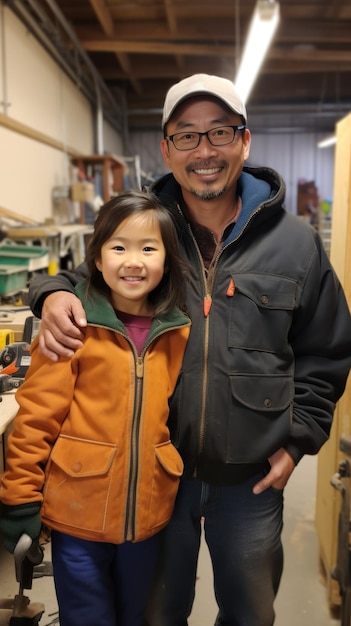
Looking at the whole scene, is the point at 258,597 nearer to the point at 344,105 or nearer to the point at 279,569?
the point at 279,569

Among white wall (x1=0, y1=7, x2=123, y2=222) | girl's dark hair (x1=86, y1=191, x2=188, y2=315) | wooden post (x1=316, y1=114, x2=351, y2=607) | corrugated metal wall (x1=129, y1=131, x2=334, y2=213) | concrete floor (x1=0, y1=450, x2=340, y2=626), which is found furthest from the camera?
corrugated metal wall (x1=129, y1=131, x2=334, y2=213)

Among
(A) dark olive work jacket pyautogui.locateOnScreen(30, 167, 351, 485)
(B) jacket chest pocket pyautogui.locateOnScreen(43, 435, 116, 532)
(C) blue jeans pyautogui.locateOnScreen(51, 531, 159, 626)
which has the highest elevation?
(A) dark olive work jacket pyautogui.locateOnScreen(30, 167, 351, 485)

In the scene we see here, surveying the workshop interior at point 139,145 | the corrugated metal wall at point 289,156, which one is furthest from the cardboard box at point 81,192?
the corrugated metal wall at point 289,156

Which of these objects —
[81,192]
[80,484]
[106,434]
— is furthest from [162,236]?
[81,192]

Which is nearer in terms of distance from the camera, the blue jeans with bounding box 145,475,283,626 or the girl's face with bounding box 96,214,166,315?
the girl's face with bounding box 96,214,166,315

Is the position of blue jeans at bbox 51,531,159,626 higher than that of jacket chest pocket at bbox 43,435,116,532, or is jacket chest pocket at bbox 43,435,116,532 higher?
jacket chest pocket at bbox 43,435,116,532

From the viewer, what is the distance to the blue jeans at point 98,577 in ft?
3.83

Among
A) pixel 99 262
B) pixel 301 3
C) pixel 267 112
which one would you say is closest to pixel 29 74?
pixel 301 3

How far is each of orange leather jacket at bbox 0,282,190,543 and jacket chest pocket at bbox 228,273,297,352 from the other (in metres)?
0.21

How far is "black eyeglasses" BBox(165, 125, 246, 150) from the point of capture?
130cm

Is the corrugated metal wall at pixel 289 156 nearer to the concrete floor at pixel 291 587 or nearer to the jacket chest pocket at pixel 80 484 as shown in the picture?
the concrete floor at pixel 291 587

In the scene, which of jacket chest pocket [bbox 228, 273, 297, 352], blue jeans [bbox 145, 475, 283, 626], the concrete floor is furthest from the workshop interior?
jacket chest pocket [bbox 228, 273, 297, 352]

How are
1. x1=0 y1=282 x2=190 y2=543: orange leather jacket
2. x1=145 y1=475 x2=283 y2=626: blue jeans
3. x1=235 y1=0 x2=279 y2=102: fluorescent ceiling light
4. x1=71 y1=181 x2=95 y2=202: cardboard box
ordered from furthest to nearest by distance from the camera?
x1=71 y1=181 x2=95 y2=202: cardboard box < x1=235 y1=0 x2=279 y2=102: fluorescent ceiling light < x1=145 y1=475 x2=283 y2=626: blue jeans < x1=0 y1=282 x2=190 y2=543: orange leather jacket

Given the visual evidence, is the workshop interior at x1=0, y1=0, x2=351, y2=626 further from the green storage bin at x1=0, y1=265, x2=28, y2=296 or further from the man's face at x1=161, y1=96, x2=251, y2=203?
the man's face at x1=161, y1=96, x2=251, y2=203
